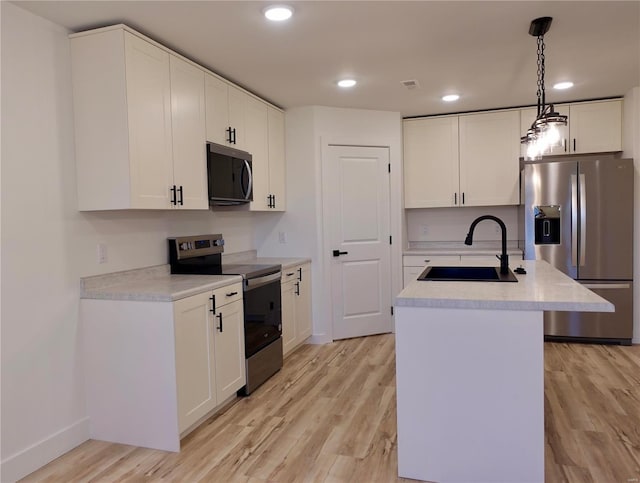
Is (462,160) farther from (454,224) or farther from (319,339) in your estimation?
(319,339)

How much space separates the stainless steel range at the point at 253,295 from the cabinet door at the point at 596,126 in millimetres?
3167

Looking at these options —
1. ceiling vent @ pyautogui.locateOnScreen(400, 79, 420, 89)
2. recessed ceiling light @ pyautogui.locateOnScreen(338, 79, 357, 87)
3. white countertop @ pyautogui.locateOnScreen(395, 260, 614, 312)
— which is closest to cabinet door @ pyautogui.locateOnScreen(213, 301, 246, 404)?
white countertop @ pyautogui.locateOnScreen(395, 260, 614, 312)

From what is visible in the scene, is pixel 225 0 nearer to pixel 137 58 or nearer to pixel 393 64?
pixel 137 58

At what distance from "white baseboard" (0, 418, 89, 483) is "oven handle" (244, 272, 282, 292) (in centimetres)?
122

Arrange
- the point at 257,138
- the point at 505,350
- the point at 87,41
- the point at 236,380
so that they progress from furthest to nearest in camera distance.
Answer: the point at 257,138 < the point at 236,380 < the point at 87,41 < the point at 505,350

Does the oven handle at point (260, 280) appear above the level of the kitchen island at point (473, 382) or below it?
above

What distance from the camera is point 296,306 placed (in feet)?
13.5

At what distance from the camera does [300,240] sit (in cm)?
447

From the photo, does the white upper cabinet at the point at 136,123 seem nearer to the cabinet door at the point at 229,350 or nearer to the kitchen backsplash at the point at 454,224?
the cabinet door at the point at 229,350

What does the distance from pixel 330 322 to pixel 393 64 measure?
7.98 ft

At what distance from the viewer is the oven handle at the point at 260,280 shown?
313cm

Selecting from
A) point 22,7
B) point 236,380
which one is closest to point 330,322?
point 236,380

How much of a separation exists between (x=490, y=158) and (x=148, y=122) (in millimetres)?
3489

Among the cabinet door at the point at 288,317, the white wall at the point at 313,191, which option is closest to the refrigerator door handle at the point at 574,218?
the white wall at the point at 313,191
